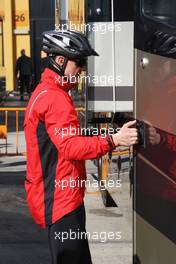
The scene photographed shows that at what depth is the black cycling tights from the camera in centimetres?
325

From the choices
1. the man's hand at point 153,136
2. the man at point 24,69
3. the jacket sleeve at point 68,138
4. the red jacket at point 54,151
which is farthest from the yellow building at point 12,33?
the man's hand at point 153,136

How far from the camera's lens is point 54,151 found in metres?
3.18

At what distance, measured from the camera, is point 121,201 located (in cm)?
450

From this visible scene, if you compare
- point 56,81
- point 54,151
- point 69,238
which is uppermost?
point 56,81

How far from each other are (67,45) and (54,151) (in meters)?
0.56

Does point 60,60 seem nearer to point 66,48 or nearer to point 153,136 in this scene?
point 66,48

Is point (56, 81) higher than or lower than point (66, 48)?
lower

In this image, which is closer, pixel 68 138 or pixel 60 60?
pixel 68 138

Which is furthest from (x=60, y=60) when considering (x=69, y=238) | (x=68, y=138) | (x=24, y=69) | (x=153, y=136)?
(x=24, y=69)

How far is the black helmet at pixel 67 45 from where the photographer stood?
10.5 feet

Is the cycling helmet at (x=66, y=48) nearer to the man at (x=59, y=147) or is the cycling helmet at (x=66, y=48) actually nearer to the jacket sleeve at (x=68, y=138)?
the man at (x=59, y=147)

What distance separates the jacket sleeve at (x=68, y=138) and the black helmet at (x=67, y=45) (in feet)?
0.87

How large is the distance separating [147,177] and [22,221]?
3.73 metres

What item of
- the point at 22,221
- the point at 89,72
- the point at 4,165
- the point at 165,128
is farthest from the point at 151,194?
the point at 4,165
